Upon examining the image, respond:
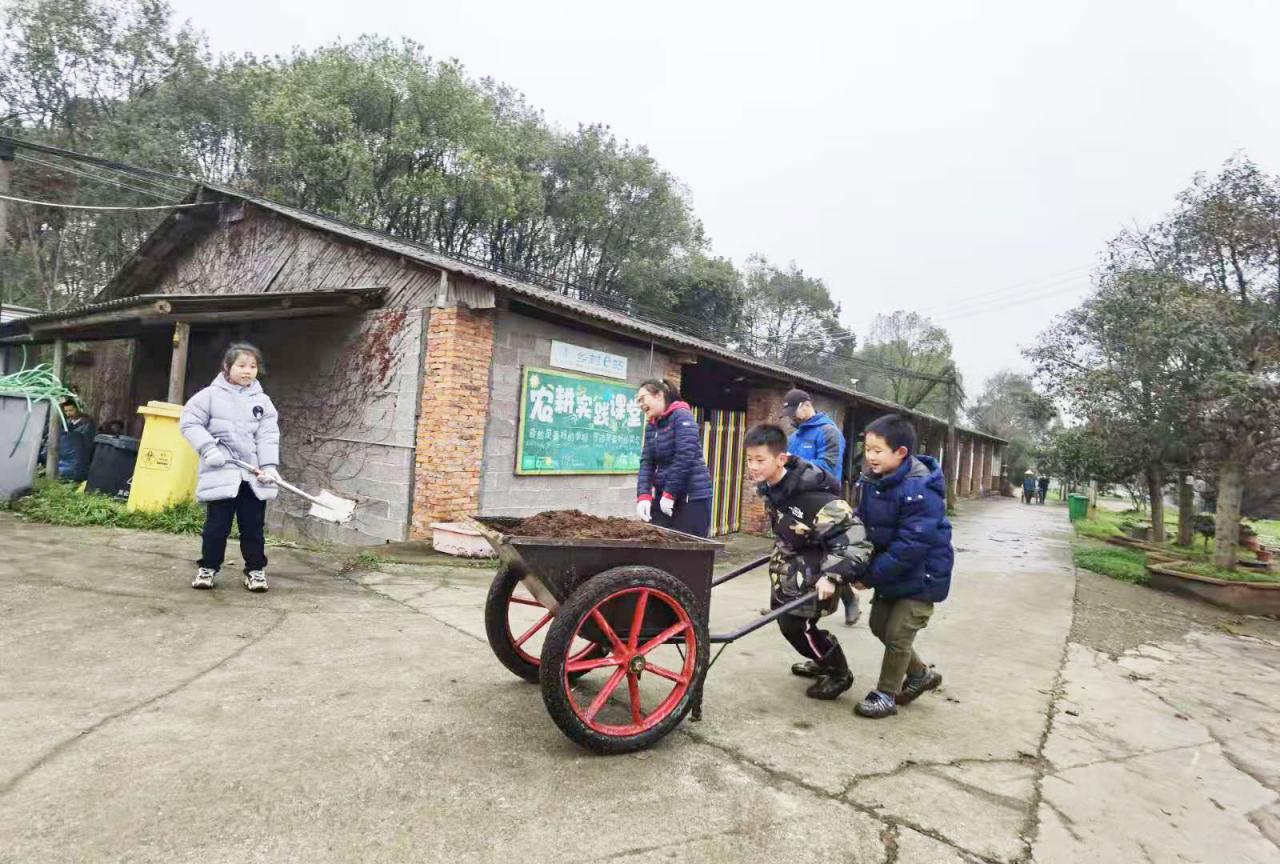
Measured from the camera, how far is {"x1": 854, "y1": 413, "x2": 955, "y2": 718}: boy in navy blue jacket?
3.09 meters

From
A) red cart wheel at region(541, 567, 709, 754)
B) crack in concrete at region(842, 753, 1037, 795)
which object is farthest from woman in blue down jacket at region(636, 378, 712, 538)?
crack in concrete at region(842, 753, 1037, 795)

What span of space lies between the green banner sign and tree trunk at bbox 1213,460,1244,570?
25.2 ft

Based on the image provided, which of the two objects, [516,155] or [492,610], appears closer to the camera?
[492,610]

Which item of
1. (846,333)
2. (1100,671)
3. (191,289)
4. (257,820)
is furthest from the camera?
(846,333)

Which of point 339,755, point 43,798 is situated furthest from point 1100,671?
point 43,798

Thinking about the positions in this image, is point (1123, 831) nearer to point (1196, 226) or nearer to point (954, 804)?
point (954, 804)

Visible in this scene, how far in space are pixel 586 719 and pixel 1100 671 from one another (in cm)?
394

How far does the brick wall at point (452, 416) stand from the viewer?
21.0 ft

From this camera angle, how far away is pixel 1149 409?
9.72m

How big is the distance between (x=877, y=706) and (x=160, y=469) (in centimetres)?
658

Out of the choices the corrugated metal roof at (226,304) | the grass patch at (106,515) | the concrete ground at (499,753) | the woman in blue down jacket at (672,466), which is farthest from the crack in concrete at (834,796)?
the corrugated metal roof at (226,304)

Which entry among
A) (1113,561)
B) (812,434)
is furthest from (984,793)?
(1113,561)

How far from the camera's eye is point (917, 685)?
134 inches

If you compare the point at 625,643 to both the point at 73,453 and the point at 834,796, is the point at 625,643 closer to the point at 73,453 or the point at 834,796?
the point at 834,796
